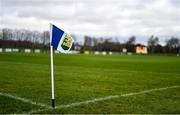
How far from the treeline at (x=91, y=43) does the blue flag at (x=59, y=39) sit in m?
129

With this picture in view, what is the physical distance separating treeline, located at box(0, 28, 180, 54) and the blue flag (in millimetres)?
128695

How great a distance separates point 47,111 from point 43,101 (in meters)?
1.35

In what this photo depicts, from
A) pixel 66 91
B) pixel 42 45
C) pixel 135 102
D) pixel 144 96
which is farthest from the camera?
pixel 42 45

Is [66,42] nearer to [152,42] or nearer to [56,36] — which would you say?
[56,36]

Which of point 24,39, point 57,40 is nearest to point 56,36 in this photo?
point 57,40

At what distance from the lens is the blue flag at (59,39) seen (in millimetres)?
7258

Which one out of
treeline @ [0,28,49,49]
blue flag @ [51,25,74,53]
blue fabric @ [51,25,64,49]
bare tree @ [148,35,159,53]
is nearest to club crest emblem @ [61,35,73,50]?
blue flag @ [51,25,74,53]

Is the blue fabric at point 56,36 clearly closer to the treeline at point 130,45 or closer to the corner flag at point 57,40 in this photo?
the corner flag at point 57,40

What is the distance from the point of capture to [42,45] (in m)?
144

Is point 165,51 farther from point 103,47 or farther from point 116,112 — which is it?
point 116,112

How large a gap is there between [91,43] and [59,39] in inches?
6257

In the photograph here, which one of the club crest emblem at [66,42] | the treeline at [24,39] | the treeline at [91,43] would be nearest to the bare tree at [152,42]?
the treeline at [91,43]

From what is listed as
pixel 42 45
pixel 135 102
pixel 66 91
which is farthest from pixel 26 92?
pixel 42 45

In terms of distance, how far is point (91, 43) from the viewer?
166 meters
